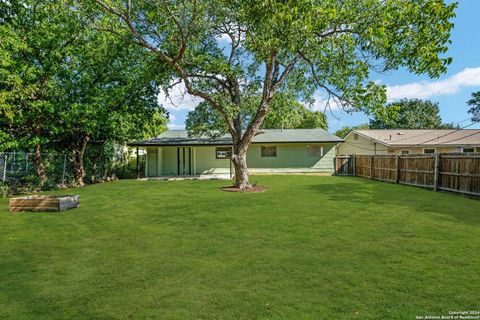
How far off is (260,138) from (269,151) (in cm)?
124

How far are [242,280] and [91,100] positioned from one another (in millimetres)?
15093

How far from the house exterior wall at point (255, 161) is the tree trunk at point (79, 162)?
16.9 ft

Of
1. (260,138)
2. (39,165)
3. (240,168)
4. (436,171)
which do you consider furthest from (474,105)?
(39,165)

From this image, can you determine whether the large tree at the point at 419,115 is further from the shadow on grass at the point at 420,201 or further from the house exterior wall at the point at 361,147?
A: the shadow on grass at the point at 420,201

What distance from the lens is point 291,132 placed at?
80.9 ft

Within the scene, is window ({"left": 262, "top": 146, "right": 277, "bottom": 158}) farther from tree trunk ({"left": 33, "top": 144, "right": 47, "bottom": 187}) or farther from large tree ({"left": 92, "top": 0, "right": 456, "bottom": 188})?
tree trunk ({"left": 33, "top": 144, "right": 47, "bottom": 187})

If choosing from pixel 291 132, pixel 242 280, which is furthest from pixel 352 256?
pixel 291 132

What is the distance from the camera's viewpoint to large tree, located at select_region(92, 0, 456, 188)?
21.3 feet

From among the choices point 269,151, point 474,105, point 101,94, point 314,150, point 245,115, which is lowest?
point 269,151

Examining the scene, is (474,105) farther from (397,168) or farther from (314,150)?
(397,168)

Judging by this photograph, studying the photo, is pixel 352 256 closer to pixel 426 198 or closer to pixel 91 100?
pixel 426 198

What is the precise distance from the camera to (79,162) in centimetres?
1744

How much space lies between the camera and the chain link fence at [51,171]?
1384cm

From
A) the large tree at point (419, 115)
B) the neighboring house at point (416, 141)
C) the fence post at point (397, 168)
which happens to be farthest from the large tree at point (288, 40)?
the large tree at point (419, 115)
